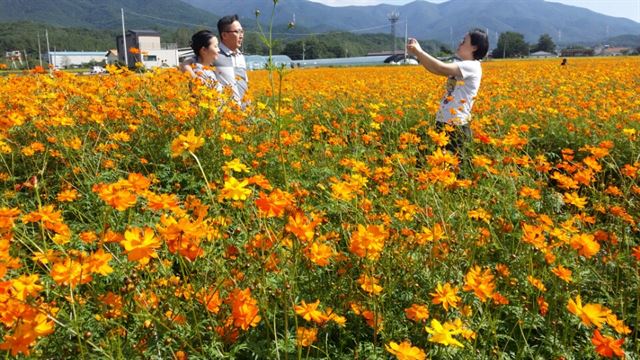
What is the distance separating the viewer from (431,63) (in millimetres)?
3092

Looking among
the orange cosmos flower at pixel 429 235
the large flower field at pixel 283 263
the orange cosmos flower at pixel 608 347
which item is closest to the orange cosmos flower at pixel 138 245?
the large flower field at pixel 283 263

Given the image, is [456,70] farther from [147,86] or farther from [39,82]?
[39,82]

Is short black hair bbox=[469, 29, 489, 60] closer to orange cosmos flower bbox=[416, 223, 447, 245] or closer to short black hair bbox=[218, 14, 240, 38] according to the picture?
short black hair bbox=[218, 14, 240, 38]

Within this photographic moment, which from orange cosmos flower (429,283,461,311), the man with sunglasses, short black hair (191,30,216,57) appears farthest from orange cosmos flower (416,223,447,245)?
short black hair (191,30,216,57)

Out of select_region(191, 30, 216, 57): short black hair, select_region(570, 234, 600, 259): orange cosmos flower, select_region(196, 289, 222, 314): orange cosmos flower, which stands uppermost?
select_region(191, 30, 216, 57): short black hair

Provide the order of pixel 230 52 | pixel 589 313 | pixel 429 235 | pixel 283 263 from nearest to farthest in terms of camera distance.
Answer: pixel 589 313, pixel 283 263, pixel 429 235, pixel 230 52

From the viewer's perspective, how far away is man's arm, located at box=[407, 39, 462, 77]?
298cm

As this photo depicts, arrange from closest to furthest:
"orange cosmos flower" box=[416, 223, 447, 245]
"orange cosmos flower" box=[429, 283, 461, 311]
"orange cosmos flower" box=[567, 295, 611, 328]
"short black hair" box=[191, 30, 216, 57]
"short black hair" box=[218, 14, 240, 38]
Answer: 1. "orange cosmos flower" box=[567, 295, 611, 328]
2. "orange cosmos flower" box=[429, 283, 461, 311]
3. "orange cosmos flower" box=[416, 223, 447, 245]
4. "short black hair" box=[191, 30, 216, 57]
5. "short black hair" box=[218, 14, 240, 38]

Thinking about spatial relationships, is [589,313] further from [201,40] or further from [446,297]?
[201,40]

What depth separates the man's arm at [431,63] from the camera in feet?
9.77

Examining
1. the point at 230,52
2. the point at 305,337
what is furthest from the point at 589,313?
the point at 230,52

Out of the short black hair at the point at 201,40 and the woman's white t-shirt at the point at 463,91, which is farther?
the short black hair at the point at 201,40

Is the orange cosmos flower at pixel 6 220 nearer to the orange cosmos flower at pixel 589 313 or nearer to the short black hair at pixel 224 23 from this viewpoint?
the orange cosmos flower at pixel 589 313

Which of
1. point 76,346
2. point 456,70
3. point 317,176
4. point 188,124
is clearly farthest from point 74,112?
point 456,70
